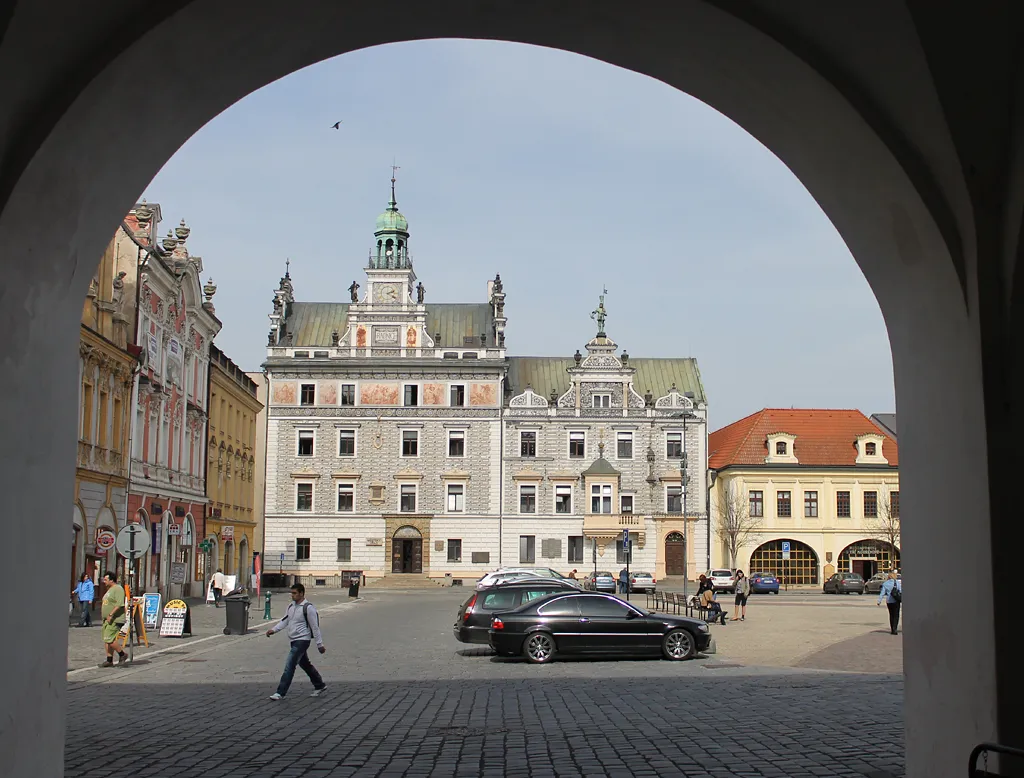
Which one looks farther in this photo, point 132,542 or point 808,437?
point 808,437

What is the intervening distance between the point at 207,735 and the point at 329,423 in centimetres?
6362

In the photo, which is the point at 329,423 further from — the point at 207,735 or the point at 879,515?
the point at 207,735

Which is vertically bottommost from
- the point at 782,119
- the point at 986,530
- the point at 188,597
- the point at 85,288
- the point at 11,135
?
the point at 188,597

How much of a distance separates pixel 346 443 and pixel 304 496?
4.36m

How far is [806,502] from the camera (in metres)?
74.6

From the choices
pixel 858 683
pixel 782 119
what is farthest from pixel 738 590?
pixel 782 119

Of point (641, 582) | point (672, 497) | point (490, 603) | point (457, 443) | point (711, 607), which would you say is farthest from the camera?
point (457, 443)

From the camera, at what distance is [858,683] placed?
17.3m

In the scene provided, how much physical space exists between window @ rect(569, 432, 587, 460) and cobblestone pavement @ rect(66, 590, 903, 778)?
5278 cm

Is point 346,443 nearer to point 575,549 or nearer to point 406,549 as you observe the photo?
point 406,549

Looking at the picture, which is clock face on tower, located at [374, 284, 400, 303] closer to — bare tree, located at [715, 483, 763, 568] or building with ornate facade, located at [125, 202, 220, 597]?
building with ornate facade, located at [125, 202, 220, 597]

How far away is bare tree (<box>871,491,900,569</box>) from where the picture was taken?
71.2m

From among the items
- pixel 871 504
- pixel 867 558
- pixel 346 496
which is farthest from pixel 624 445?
pixel 346 496

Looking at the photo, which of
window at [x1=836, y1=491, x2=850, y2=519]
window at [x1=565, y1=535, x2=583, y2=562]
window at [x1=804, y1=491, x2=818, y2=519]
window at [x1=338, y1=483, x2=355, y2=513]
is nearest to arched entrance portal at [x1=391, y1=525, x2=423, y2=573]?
window at [x1=338, y1=483, x2=355, y2=513]
